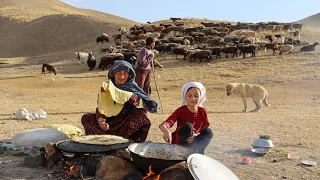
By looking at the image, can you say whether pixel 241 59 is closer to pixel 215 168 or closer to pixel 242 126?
pixel 242 126

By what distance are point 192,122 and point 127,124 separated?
0.82m

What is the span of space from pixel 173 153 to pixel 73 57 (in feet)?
82.9

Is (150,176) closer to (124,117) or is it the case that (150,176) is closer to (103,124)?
(103,124)

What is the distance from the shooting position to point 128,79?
5.12 m

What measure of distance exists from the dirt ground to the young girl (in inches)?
22.5

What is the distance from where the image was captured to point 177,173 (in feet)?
11.4

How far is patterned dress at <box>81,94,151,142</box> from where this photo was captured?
15.9 ft

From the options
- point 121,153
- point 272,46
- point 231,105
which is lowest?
point 231,105

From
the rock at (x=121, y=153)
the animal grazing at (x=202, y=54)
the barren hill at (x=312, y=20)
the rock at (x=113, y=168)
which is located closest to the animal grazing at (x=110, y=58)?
the animal grazing at (x=202, y=54)

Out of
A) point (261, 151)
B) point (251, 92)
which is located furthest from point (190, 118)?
point (251, 92)

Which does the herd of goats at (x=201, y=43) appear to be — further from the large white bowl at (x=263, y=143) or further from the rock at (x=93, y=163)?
the rock at (x=93, y=163)

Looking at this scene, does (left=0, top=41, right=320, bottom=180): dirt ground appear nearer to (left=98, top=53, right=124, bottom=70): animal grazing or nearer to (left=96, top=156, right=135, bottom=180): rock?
(left=96, top=156, right=135, bottom=180): rock

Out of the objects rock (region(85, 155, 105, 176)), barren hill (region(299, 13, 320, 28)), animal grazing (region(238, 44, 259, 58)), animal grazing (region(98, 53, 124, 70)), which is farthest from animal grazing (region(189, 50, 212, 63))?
barren hill (region(299, 13, 320, 28))

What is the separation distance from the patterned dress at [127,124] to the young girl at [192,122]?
522mm
